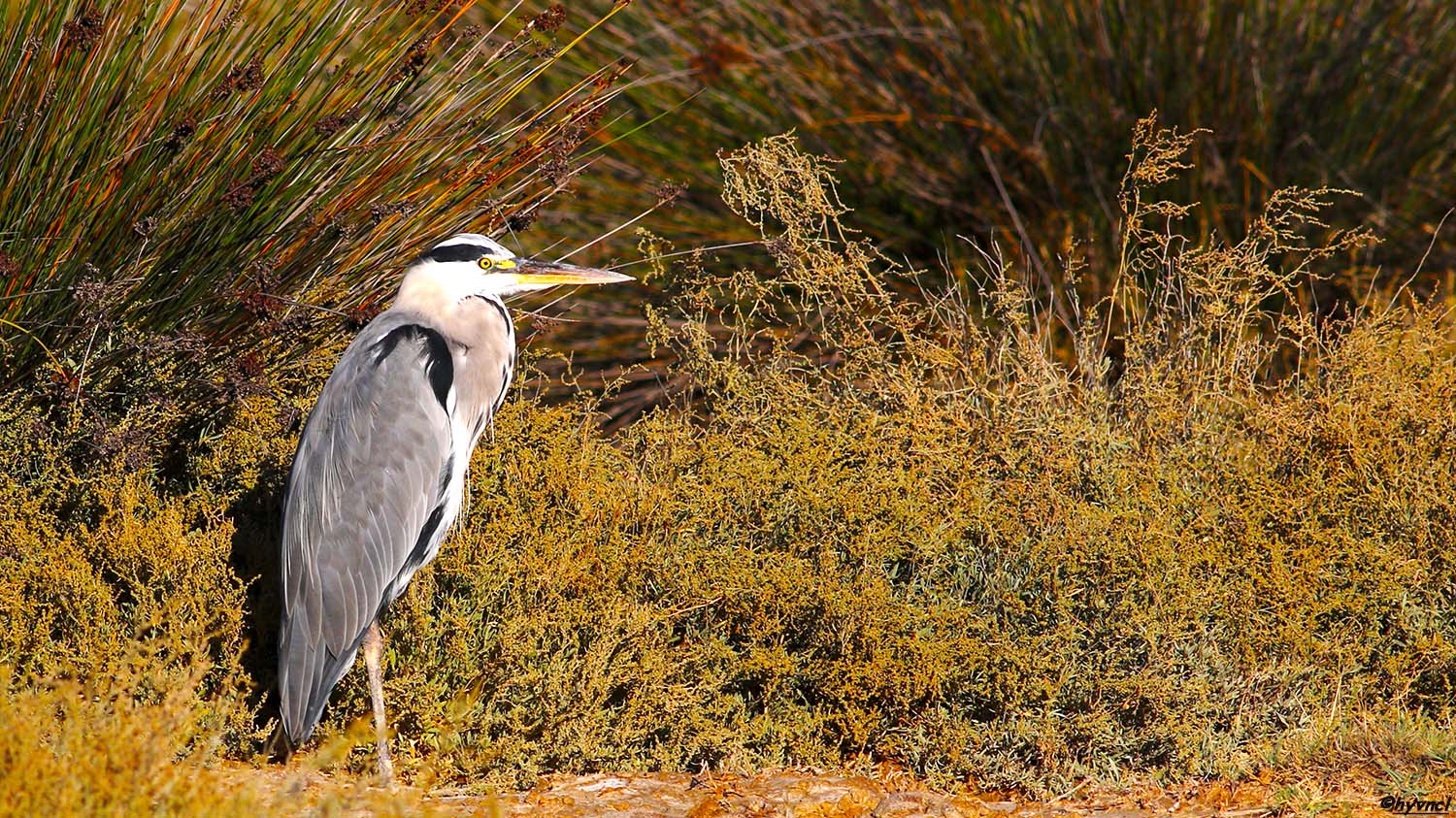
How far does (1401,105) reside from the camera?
20.6 feet

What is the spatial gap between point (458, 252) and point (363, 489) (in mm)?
716

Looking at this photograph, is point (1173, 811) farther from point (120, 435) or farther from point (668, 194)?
point (120, 435)

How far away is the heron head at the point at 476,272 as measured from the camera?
4.04 metres

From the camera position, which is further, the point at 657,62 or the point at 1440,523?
the point at 657,62

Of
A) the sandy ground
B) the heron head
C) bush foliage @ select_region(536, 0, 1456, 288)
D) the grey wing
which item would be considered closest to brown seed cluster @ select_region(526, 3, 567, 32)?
the heron head

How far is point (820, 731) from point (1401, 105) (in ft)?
14.0

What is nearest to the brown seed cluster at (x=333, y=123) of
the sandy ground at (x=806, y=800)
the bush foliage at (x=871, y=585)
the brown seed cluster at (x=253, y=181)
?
the brown seed cluster at (x=253, y=181)

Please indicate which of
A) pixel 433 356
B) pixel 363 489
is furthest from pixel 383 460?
pixel 433 356

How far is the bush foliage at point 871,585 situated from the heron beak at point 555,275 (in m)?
0.42

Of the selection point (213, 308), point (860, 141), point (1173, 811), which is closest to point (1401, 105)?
point (860, 141)

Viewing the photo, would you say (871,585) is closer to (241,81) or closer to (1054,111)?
(241,81)

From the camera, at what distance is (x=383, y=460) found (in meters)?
3.93

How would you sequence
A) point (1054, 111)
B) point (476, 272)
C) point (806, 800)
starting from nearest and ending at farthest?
point (806, 800), point (476, 272), point (1054, 111)

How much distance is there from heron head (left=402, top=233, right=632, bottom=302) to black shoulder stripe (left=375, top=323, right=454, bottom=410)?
16cm
